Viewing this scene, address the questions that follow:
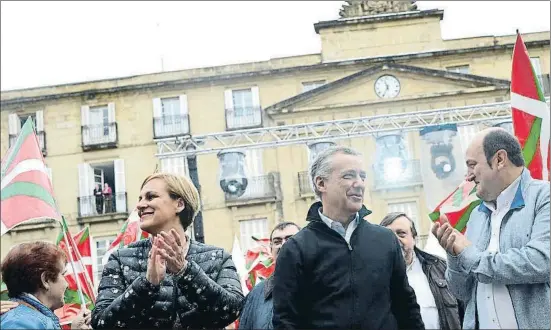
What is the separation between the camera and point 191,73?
2916 cm

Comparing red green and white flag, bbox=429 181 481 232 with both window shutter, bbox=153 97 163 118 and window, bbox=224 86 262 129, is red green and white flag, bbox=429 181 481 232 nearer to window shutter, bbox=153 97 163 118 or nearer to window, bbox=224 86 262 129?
window, bbox=224 86 262 129

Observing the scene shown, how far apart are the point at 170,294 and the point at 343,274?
76 cm

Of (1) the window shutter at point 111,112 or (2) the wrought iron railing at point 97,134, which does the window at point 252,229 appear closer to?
(2) the wrought iron railing at point 97,134

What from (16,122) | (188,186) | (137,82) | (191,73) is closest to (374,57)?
(191,73)

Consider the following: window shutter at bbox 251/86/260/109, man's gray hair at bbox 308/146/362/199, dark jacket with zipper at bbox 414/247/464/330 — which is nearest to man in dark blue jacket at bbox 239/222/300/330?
man's gray hair at bbox 308/146/362/199

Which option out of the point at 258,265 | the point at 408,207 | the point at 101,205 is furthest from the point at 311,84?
the point at 258,265

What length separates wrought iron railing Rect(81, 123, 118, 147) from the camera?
29.6 meters

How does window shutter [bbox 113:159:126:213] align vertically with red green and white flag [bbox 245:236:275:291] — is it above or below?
above

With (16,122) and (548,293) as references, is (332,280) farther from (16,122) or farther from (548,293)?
(16,122)

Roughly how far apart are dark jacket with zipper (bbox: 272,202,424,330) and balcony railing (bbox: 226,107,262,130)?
997 inches

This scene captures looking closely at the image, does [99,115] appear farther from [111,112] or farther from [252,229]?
[252,229]

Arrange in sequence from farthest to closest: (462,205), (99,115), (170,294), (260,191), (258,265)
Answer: (99,115) → (260,191) → (258,265) → (462,205) → (170,294)

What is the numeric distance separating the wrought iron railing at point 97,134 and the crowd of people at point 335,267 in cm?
2613

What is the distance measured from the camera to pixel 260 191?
92.9ft
